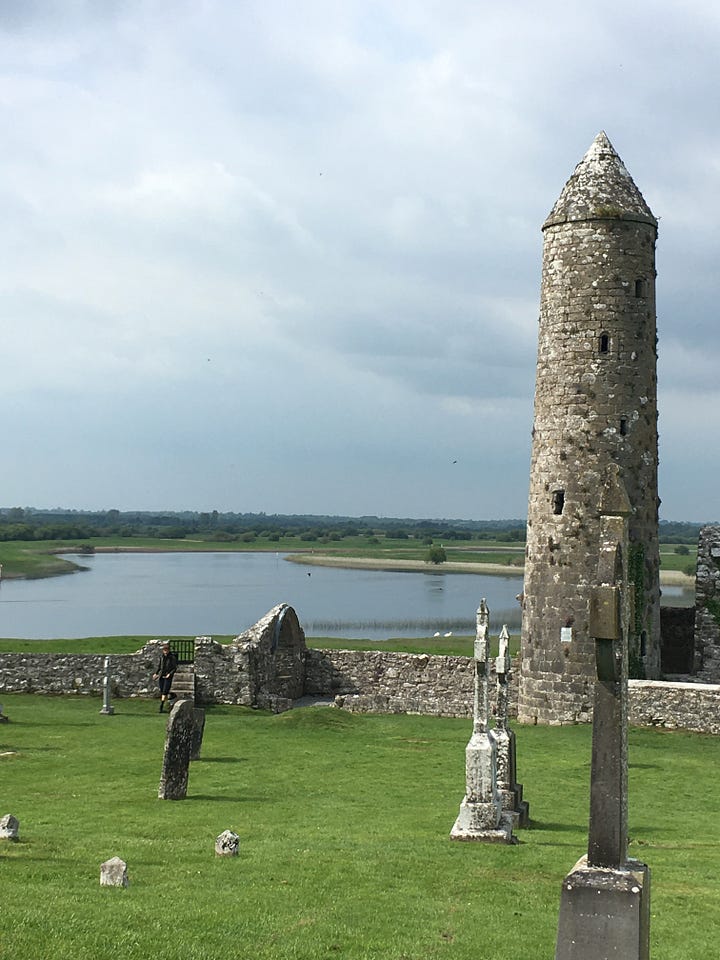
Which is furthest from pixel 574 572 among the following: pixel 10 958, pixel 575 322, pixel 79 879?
pixel 10 958

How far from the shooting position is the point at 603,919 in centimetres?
765

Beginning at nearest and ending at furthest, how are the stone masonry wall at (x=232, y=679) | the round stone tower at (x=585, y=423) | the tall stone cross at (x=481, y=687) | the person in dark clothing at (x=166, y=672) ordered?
the tall stone cross at (x=481, y=687) → the round stone tower at (x=585, y=423) → the person in dark clothing at (x=166, y=672) → the stone masonry wall at (x=232, y=679)

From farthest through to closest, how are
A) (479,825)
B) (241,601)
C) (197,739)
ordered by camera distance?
(241,601) < (197,739) < (479,825)

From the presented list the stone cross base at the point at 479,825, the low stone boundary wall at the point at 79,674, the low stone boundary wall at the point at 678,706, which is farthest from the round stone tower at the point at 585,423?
the stone cross base at the point at 479,825

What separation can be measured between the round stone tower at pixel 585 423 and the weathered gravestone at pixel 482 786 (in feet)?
39.8

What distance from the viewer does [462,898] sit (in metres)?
11.4

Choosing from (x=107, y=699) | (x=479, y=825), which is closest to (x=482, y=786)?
(x=479, y=825)

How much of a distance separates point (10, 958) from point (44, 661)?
21730 mm

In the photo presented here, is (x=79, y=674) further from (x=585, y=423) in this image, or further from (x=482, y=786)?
(x=482, y=786)

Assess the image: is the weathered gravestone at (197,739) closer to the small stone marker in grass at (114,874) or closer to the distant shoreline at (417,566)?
the small stone marker in grass at (114,874)

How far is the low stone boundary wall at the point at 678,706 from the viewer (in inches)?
1017

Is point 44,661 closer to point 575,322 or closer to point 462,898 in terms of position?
point 575,322

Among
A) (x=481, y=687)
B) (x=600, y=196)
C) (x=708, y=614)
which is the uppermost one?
(x=600, y=196)

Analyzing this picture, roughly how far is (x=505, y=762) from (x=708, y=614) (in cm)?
1496
